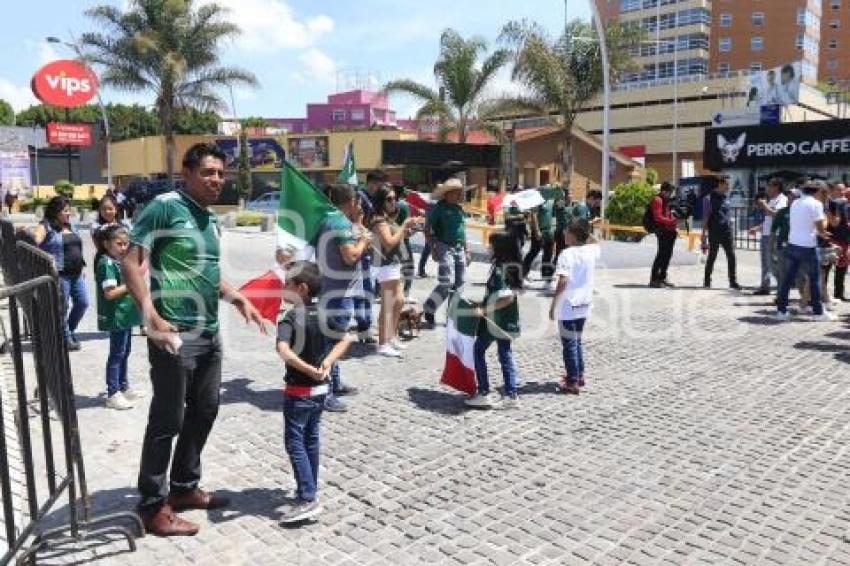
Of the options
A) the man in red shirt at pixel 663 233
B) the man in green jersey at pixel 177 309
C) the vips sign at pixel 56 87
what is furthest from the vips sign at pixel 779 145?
the vips sign at pixel 56 87

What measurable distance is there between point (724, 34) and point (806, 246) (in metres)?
77.8

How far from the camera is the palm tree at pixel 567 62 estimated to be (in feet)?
98.6

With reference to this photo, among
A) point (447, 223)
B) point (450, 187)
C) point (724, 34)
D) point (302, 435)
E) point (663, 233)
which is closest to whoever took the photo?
point (302, 435)

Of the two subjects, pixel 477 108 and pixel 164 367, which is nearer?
pixel 164 367

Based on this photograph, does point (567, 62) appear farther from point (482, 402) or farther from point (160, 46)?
point (482, 402)

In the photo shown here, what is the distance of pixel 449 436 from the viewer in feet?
17.6

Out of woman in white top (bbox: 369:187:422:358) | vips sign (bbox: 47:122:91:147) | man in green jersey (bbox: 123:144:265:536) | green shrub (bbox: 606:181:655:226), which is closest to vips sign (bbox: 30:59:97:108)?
vips sign (bbox: 47:122:91:147)

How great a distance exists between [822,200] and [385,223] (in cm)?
615

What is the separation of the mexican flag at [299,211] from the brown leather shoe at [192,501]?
254cm

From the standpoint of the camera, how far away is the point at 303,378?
4.10 meters

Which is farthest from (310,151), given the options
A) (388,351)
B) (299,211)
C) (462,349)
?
(462,349)

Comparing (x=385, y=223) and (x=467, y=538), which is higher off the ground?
(x=385, y=223)

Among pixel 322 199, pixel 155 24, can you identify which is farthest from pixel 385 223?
pixel 155 24

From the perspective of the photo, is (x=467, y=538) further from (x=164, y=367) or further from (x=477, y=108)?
(x=477, y=108)
